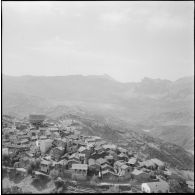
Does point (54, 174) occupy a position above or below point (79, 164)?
below

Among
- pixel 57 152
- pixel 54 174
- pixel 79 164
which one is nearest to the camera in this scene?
pixel 54 174

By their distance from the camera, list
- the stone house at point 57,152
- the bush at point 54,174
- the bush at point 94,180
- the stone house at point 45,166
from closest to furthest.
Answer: the bush at point 54,174, the bush at point 94,180, the stone house at point 45,166, the stone house at point 57,152

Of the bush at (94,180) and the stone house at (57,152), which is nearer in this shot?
the bush at (94,180)

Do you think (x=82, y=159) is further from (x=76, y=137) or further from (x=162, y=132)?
(x=162, y=132)

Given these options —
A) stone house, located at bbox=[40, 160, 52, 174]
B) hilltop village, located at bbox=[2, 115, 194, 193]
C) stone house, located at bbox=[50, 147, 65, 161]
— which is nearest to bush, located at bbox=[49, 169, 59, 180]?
hilltop village, located at bbox=[2, 115, 194, 193]

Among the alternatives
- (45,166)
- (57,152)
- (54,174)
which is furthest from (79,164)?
(57,152)

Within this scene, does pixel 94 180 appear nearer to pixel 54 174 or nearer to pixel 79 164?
pixel 79 164

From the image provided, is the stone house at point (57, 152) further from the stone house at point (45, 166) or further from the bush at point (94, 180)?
the bush at point (94, 180)

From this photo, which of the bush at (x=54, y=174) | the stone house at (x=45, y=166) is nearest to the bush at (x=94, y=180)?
the bush at (x=54, y=174)

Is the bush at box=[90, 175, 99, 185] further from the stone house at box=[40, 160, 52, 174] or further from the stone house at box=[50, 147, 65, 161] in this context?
the stone house at box=[50, 147, 65, 161]
